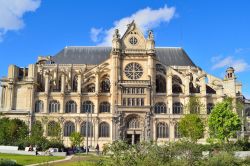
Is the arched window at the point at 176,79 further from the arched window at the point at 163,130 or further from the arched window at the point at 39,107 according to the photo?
the arched window at the point at 39,107

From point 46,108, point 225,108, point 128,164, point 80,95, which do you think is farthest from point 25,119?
point 128,164

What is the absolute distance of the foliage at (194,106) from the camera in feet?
251

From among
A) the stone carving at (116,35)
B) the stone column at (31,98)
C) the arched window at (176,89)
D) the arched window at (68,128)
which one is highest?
the stone carving at (116,35)

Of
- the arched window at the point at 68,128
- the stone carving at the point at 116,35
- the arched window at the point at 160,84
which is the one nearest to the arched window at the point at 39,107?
the arched window at the point at 68,128

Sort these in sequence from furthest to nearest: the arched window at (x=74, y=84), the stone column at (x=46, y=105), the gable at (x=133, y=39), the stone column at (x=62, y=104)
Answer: the arched window at (x=74, y=84) → the gable at (x=133, y=39) → the stone column at (x=46, y=105) → the stone column at (x=62, y=104)

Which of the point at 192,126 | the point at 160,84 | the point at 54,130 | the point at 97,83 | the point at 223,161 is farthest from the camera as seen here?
the point at 160,84

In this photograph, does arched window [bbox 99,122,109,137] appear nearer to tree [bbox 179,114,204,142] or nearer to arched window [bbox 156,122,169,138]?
arched window [bbox 156,122,169,138]

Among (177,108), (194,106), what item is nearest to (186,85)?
(177,108)

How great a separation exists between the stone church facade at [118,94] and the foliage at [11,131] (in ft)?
21.5

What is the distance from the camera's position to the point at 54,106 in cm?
8125

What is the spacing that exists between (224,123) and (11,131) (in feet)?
117

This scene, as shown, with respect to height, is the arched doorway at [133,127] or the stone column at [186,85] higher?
the stone column at [186,85]

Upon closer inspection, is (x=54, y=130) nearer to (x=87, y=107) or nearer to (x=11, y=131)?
(x=11, y=131)

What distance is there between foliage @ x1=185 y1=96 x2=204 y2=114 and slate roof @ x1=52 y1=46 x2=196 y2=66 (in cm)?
1606
